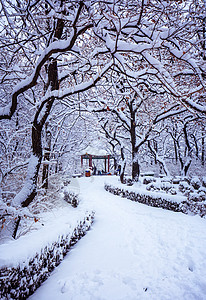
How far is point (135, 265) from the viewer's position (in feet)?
11.3

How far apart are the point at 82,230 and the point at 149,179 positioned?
1011cm

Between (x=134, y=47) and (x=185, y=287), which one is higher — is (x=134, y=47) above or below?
above

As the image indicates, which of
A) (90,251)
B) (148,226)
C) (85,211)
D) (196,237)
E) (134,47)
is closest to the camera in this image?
(134,47)

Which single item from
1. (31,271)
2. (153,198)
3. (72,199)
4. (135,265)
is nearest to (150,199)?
(153,198)

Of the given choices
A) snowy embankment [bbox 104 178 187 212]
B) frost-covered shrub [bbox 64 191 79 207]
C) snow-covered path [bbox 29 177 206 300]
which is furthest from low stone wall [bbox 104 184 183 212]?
frost-covered shrub [bbox 64 191 79 207]

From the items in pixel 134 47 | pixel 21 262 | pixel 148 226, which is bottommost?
pixel 148 226

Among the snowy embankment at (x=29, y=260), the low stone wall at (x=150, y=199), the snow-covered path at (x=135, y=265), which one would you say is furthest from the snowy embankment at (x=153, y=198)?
the snowy embankment at (x=29, y=260)

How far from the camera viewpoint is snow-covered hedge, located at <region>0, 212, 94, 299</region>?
2.28 metres

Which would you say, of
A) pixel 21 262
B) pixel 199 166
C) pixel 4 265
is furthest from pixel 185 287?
pixel 199 166

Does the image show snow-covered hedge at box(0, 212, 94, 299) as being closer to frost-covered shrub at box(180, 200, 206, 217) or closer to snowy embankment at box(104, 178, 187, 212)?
frost-covered shrub at box(180, 200, 206, 217)

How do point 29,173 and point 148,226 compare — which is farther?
point 148,226

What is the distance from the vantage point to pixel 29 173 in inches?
164

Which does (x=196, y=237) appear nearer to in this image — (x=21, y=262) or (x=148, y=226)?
(x=148, y=226)

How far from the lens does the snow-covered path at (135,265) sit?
8.88ft
